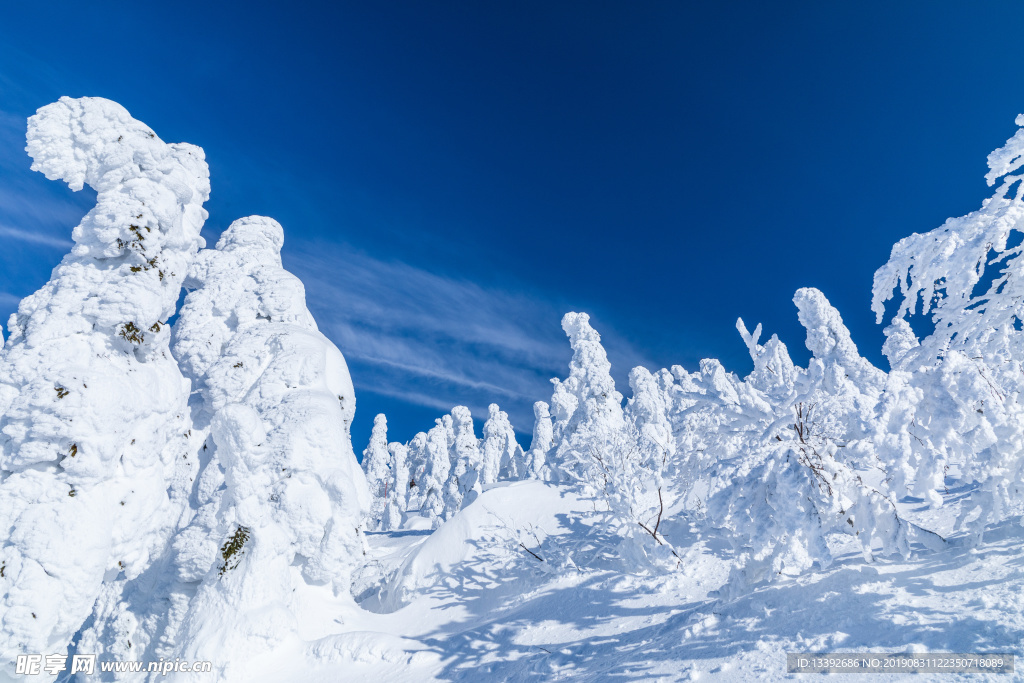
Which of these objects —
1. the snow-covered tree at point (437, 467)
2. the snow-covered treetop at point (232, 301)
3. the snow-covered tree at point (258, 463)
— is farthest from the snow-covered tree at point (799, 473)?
the snow-covered tree at point (437, 467)

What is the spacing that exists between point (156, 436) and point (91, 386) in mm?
1568

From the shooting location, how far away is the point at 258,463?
10266 mm

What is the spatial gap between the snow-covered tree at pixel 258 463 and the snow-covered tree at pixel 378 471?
39867 mm

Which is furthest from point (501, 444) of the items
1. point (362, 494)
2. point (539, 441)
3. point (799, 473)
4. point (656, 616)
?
point (799, 473)

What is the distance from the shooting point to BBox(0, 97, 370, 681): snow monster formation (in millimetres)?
7023

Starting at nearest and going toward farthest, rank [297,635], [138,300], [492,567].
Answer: [138,300] → [297,635] → [492,567]

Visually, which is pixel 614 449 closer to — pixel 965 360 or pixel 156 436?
pixel 965 360

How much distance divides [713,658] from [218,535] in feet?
32.4

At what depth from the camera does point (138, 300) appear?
806 centimetres

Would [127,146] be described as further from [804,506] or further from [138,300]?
[804,506]

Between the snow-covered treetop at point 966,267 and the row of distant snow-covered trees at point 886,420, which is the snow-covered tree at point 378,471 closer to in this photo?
the row of distant snow-covered trees at point 886,420

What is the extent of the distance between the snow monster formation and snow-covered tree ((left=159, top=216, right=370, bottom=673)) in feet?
0.13

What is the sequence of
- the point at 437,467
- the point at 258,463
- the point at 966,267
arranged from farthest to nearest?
the point at 437,467
the point at 258,463
the point at 966,267

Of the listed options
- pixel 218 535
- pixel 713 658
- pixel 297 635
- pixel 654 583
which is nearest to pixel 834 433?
pixel 713 658
